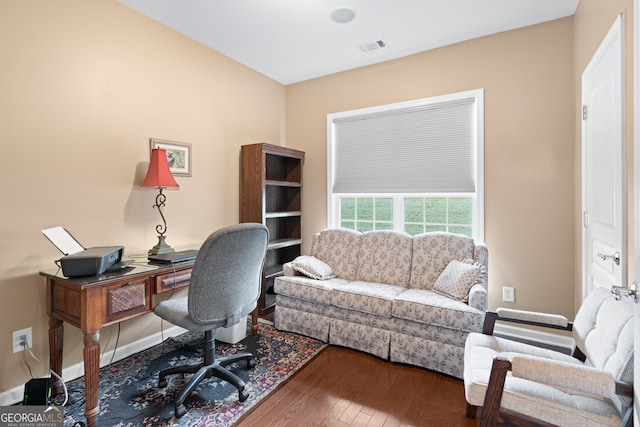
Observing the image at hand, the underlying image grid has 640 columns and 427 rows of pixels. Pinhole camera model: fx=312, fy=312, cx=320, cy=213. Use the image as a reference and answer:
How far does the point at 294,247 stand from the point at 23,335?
2.64 meters

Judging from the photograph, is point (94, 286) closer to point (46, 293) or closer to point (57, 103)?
point (46, 293)

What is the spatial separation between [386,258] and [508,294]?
1156 mm

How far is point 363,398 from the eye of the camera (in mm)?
1981

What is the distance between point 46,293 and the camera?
203 cm

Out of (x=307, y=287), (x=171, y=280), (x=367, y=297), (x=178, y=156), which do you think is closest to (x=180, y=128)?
(x=178, y=156)

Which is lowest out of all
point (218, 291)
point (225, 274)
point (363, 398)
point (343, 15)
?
point (363, 398)

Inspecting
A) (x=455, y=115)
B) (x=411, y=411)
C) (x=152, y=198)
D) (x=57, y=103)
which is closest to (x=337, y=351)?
(x=411, y=411)

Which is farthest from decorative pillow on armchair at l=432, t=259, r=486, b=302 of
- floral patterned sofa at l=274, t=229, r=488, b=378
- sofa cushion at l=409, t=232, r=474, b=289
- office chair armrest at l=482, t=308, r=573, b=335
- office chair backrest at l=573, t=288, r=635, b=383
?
office chair backrest at l=573, t=288, r=635, b=383

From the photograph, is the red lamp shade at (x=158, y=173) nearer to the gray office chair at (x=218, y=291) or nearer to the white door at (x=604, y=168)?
the gray office chair at (x=218, y=291)

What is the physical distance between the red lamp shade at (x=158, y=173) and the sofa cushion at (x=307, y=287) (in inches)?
51.9

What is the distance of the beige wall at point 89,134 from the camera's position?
1938mm

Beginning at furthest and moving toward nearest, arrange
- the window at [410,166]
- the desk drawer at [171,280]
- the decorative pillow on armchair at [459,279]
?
the window at [410,166]
the decorative pillow on armchair at [459,279]
the desk drawer at [171,280]

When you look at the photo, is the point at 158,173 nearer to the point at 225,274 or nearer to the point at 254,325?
the point at 225,274

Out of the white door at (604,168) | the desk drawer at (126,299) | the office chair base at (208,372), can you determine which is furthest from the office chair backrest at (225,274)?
the white door at (604,168)
